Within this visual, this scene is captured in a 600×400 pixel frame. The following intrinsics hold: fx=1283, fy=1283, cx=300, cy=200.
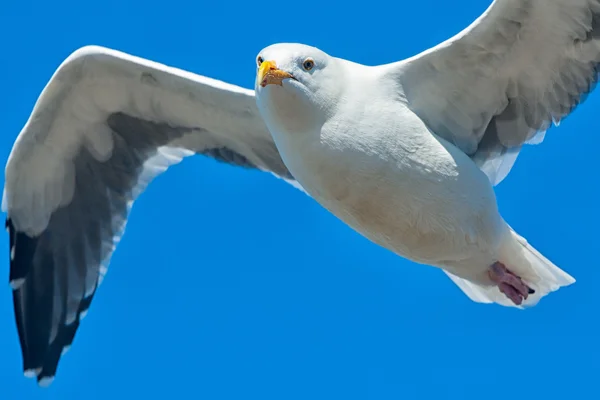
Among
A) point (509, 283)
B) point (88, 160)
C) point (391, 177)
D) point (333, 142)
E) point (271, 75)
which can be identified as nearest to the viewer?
point (271, 75)

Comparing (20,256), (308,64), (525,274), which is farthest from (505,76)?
(20,256)

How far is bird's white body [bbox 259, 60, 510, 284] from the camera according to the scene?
6.00 m

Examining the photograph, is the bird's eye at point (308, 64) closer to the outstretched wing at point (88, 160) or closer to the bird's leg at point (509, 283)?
the outstretched wing at point (88, 160)

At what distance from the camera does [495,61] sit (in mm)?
6473

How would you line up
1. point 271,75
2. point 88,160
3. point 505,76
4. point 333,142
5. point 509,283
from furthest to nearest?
point 88,160 → point 509,283 → point 505,76 → point 333,142 → point 271,75

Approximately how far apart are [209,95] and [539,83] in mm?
1768

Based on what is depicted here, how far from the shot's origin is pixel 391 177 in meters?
6.08

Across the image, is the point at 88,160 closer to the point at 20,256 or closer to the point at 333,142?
the point at 20,256

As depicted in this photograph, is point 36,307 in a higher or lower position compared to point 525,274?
lower

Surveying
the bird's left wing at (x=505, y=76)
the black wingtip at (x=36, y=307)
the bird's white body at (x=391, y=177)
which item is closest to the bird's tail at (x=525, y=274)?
the bird's white body at (x=391, y=177)

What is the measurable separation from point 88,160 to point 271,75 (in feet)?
6.81

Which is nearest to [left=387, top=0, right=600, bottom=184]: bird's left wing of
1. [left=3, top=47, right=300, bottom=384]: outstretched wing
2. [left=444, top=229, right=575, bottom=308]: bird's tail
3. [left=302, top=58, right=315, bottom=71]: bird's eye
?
[left=444, top=229, right=575, bottom=308]: bird's tail

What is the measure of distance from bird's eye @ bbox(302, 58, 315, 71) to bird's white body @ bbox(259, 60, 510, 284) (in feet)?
0.64

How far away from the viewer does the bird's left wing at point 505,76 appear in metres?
6.30
